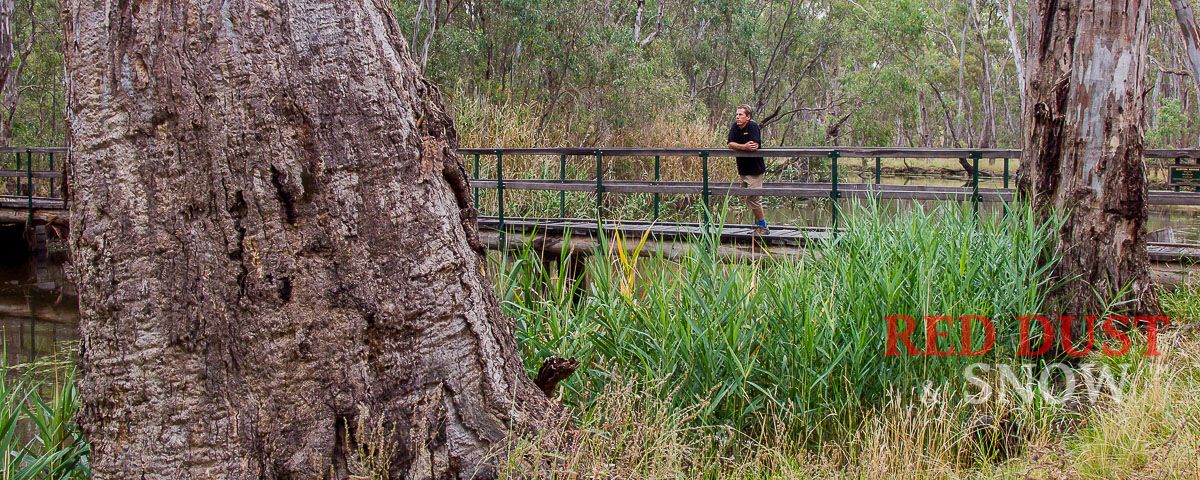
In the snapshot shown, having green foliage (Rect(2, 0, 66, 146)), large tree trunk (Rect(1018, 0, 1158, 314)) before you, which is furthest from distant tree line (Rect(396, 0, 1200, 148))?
green foliage (Rect(2, 0, 66, 146))

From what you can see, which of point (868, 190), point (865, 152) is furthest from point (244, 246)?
point (865, 152)

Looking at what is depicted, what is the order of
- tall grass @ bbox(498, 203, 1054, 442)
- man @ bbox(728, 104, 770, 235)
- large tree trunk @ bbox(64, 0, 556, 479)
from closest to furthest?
large tree trunk @ bbox(64, 0, 556, 479), tall grass @ bbox(498, 203, 1054, 442), man @ bbox(728, 104, 770, 235)

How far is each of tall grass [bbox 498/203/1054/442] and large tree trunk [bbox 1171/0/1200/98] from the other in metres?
8.24

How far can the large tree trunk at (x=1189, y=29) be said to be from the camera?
38.9 ft

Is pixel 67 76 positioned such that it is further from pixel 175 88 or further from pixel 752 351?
pixel 752 351

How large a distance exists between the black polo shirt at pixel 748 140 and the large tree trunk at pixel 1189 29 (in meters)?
5.03

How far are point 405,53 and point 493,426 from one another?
1105 mm

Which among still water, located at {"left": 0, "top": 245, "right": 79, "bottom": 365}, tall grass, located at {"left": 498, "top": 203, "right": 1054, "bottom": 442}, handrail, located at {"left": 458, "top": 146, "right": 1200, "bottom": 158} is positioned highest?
handrail, located at {"left": 458, "top": 146, "right": 1200, "bottom": 158}

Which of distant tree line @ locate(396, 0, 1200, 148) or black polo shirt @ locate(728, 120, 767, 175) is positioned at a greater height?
distant tree line @ locate(396, 0, 1200, 148)

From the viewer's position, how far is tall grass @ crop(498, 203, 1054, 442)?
Answer: 4254 mm

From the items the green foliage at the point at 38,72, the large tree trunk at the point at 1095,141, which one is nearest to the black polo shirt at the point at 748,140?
the large tree trunk at the point at 1095,141

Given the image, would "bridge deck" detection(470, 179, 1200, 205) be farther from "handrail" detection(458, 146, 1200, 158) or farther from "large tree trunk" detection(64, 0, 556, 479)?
"large tree trunk" detection(64, 0, 556, 479)

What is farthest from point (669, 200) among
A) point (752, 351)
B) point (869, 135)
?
point (869, 135)

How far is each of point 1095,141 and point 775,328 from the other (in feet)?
7.89
